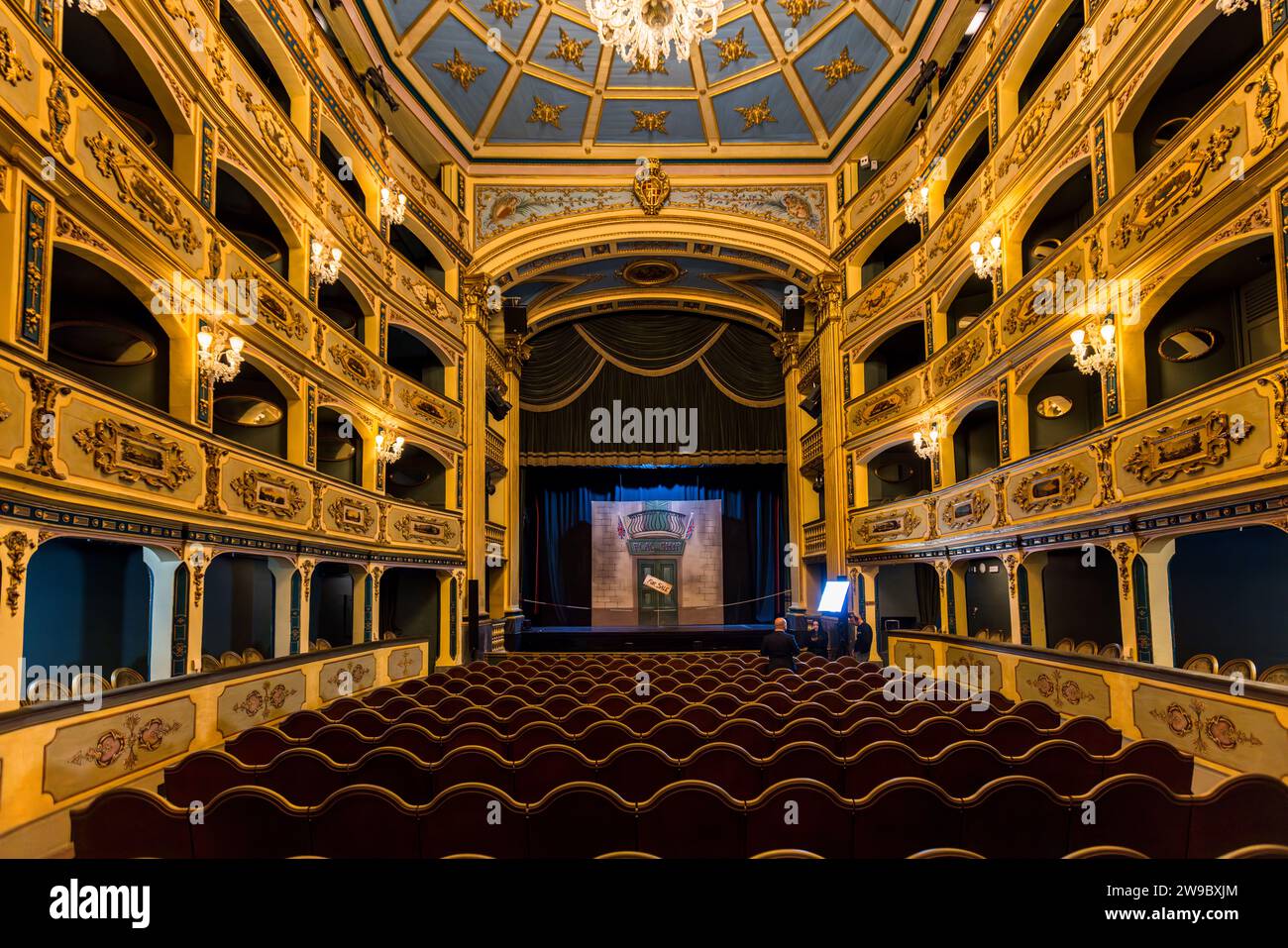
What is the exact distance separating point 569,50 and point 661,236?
4.18 m

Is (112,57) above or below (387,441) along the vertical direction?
above

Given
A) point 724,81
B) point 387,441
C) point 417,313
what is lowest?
point 387,441

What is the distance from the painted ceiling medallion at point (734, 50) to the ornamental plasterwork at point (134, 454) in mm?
12109

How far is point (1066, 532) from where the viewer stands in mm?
9172

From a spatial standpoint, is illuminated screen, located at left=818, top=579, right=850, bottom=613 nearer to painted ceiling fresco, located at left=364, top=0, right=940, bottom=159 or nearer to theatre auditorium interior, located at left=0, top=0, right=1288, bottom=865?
theatre auditorium interior, located at left=0, top=0, right=1288, bottom=865

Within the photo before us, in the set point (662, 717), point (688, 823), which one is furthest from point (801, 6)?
point (688, 823)

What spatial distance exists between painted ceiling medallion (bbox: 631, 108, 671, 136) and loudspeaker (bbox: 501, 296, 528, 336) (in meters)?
4.85

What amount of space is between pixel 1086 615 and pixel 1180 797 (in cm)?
875

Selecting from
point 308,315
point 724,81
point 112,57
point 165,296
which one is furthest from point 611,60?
point 165,296

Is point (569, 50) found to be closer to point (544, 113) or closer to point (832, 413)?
point (544, 113)

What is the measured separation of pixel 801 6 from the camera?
1402 cm

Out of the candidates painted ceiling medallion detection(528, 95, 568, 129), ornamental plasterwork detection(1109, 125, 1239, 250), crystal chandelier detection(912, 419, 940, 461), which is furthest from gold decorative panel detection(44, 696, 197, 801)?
painted ceiling medallion detection(528, 95, 568, 129)

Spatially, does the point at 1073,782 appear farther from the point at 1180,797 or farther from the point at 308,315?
the point at 308,315

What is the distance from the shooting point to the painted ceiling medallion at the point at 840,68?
14.8m
